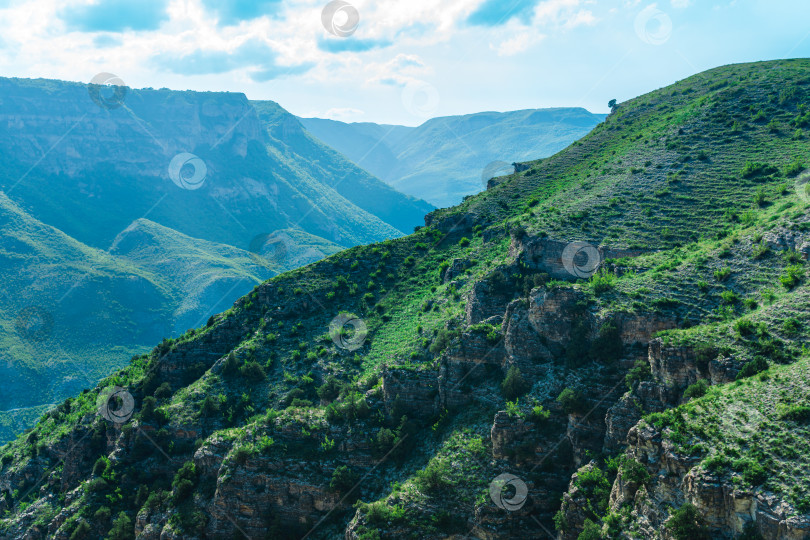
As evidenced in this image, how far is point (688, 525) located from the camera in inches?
1067

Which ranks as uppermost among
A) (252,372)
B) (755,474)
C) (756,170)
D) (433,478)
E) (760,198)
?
(756,170)

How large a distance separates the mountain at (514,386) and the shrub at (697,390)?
0.16 m

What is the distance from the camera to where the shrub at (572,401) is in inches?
1578

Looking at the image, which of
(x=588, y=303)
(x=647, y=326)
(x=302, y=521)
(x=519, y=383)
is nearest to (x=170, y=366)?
(x=302, y=521)

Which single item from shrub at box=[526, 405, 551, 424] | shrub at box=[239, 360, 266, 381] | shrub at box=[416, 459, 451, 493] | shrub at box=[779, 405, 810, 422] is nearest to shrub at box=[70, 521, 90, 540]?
shrub at box=[239, 360, 266, 381]

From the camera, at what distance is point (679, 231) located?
5706 centimetres

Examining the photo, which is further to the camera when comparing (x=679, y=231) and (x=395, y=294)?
(x=395, y=294)

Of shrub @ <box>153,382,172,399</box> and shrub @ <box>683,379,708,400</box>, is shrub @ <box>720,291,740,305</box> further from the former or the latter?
shrub @ <box>153,382,172,399</box>

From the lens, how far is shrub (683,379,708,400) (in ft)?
113

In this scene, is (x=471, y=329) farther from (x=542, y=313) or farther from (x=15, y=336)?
(x=15, y=336)

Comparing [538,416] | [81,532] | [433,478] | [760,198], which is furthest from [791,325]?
[81,532]

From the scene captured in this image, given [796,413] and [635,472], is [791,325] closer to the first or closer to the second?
[796,413]

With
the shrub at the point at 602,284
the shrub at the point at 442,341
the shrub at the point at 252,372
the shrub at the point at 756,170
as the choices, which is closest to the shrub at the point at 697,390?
the shrub at the point at 602,284

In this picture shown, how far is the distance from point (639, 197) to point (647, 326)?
28.3 metres
